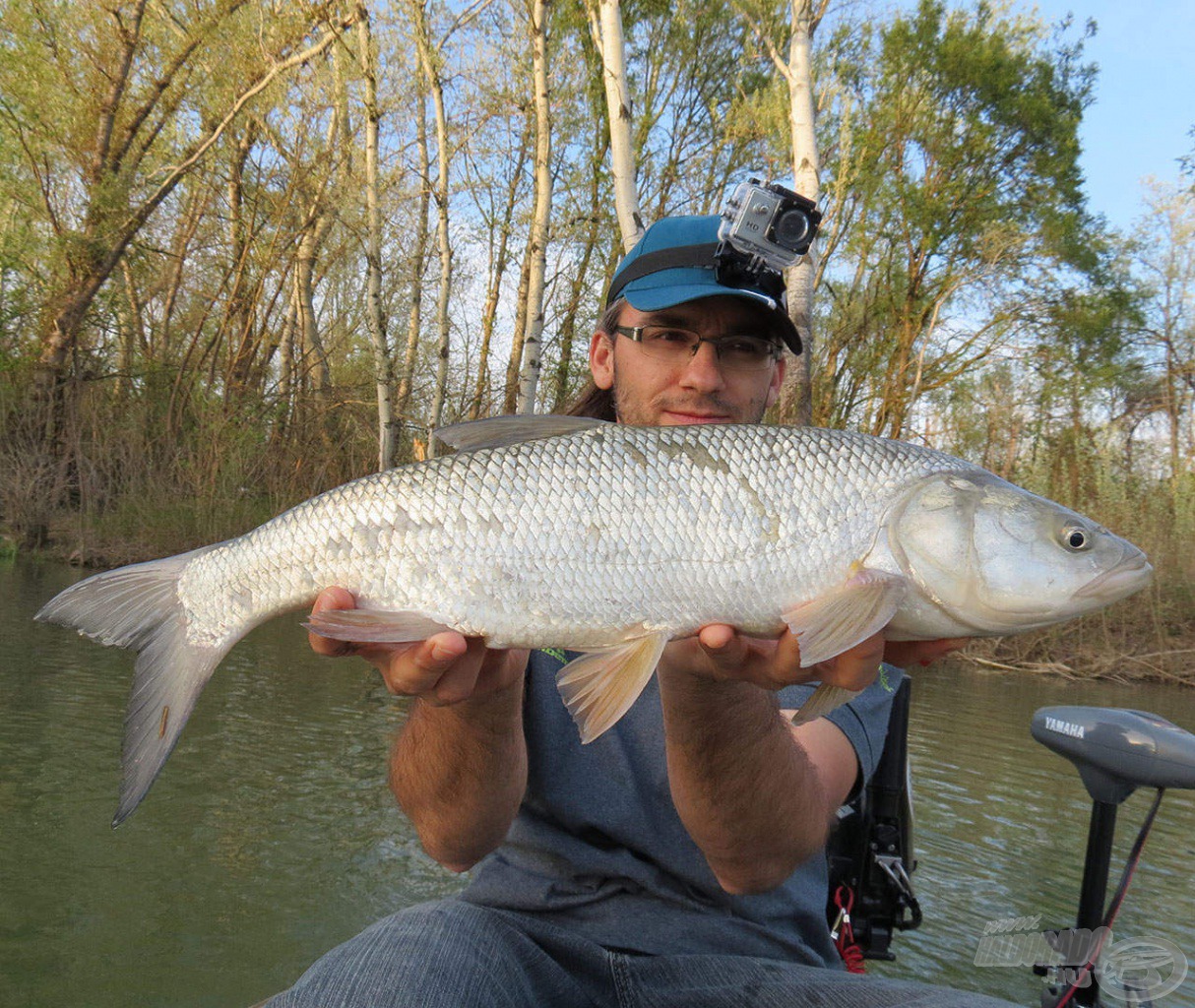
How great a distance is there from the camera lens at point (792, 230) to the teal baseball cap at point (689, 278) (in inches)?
3.9

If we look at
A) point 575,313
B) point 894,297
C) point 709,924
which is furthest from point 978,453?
point 709,924

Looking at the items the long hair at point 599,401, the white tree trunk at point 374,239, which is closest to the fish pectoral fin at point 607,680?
the long hair at point 599,401

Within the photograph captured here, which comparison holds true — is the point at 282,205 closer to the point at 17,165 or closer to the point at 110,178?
the point at 110,178

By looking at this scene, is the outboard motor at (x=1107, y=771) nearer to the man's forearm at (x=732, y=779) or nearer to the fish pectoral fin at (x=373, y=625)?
the man's forearm at (x=732, y=779)

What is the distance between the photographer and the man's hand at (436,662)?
174cm

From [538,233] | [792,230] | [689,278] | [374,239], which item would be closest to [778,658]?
[689,278]

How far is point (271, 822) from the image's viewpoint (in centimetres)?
416

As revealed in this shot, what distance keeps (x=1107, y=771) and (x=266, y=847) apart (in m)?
3.11

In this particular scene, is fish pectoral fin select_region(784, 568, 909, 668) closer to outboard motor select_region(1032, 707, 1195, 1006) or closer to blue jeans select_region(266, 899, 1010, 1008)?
blue jeans select_region(266, 899, 1010, 1008)

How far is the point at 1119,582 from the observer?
1635 mm

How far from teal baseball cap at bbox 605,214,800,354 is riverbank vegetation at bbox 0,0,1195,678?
5.81 m

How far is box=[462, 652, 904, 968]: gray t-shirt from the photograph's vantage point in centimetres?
196

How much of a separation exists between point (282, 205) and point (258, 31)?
9.99 ft

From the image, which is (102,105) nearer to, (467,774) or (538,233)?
(538,233)
